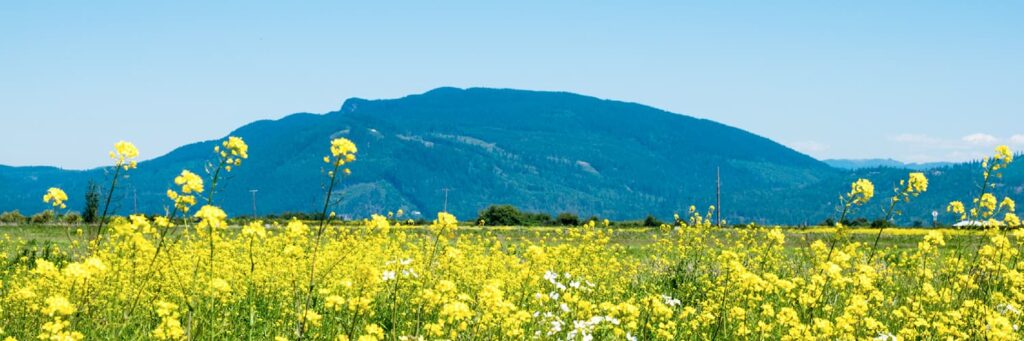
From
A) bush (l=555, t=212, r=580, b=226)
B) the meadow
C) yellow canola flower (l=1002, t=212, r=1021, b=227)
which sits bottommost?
bush (l=555, t=212, r=580, b=226)

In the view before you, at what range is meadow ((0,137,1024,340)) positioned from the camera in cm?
514

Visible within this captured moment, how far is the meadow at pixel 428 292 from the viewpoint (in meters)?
5.14

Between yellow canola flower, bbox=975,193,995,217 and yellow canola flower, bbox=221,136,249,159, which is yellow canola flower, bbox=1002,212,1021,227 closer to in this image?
yellow canola flower, bbox=975,193,995,217

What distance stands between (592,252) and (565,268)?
0.97 m

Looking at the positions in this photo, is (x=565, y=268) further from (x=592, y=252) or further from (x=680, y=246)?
(x=680, y=246)

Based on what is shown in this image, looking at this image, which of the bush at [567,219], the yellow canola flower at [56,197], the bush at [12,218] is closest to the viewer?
the yellow canola flower at [56,197]

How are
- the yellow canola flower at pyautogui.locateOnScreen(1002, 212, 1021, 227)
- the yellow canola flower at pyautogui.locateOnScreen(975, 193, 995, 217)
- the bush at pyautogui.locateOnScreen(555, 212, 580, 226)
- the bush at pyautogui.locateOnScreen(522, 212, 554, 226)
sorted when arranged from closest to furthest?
the yellow canola flower at pyautogui.locateOnScreen(975, 193, 995, 217) < the yellow canola flower at pyautogui.locateOnScreen(1002, 212, 1021, 227) < the bush at pyautogui.locateOnScreen(555, 212, 580, 226) < the bush at pyautogui.locateOnScreen(522, 212, 554, 226)

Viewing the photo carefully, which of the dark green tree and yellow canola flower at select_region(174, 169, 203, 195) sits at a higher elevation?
yellow canola flower at select_region(174, 169, 203, 195)

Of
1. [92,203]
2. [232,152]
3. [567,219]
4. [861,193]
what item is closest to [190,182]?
[232,152]

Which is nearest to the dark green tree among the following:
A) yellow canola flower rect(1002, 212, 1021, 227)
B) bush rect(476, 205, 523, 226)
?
yellow canola flower rect(1002, 212, 1021, 227)

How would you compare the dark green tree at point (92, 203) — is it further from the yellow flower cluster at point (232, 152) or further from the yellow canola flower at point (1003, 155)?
the yellow canola flower at point (1003, 155)

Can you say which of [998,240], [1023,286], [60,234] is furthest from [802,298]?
[60,234]

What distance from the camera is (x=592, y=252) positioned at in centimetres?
1112

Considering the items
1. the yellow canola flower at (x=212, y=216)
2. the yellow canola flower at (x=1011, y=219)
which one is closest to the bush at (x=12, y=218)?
the yellow canola flower at (x=212, y=216)
